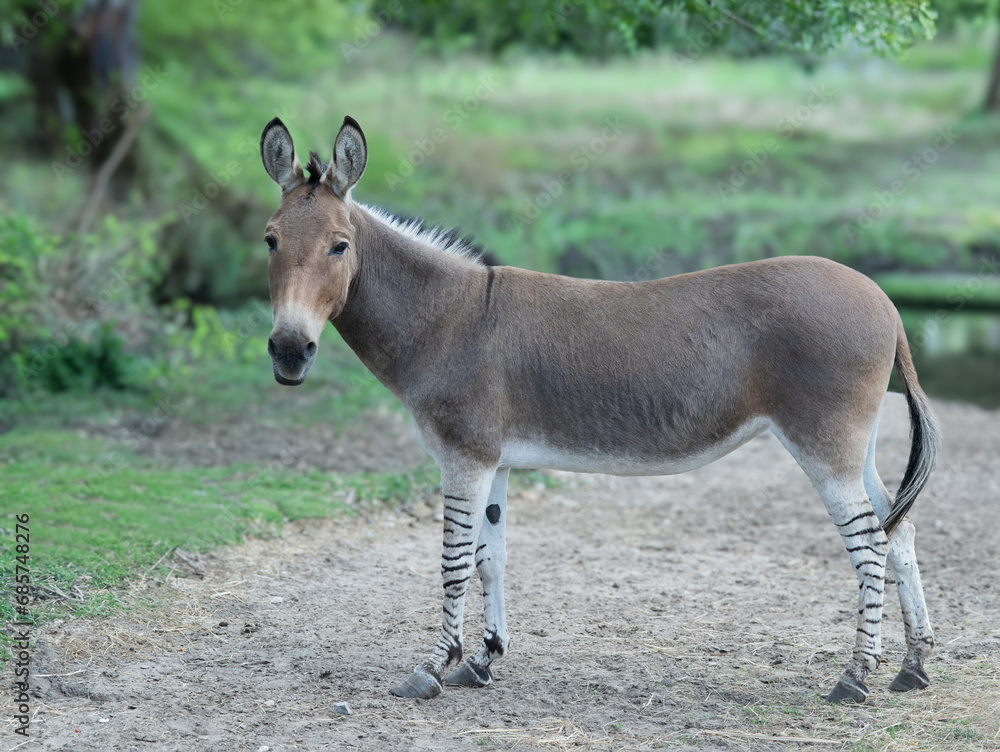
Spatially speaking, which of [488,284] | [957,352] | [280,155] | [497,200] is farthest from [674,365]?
[497,200]

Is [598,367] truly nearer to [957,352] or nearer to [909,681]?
[909,681]

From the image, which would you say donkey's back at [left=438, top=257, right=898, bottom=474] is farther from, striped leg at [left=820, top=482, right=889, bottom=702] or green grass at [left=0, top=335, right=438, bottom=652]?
green grass at [left=0, top=335, right=438, bottom=652]

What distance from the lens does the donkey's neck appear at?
5207 mm

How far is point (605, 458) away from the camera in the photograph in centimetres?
514

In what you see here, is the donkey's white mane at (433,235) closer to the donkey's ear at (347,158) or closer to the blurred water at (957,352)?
the donkey's ear at (347,158)

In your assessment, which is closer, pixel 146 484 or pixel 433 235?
pixel 433 235

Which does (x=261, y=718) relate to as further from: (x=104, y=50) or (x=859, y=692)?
(x=104, y=50)

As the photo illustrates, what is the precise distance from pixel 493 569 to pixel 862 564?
2013mm

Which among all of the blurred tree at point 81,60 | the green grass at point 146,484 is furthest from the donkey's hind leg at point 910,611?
the blurred tree at point 81,60

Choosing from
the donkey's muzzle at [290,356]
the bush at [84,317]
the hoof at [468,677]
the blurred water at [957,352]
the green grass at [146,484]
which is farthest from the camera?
the blurred water at [957,352]

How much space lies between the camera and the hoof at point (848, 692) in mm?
4961

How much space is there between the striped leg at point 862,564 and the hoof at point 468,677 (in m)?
1.86

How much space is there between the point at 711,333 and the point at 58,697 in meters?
3.88

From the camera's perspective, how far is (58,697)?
4887 mm
